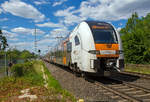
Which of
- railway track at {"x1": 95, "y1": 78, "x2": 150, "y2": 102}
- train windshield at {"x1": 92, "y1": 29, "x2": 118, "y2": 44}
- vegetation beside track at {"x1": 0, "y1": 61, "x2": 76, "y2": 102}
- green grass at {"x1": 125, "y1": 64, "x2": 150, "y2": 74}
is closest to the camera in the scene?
railway track at {"x1": 95, "y1": 78, "x2": 150, "y2": 102}

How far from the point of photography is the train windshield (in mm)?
8748

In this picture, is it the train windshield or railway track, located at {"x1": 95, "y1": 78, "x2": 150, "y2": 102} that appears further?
the train windshield

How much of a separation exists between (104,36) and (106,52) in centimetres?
104

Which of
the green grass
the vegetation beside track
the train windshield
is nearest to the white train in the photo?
the train windshield

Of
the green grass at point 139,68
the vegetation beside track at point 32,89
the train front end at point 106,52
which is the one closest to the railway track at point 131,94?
the train front end at point 106,52

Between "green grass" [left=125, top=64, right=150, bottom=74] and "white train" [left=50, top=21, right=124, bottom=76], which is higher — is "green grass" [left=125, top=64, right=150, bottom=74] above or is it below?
below

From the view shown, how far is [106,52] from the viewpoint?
8453 mm

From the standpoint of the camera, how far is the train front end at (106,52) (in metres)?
8.33

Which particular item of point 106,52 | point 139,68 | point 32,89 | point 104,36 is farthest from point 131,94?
point 139,68

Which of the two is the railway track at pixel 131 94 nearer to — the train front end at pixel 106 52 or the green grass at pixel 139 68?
the train front end at pixel 106 52

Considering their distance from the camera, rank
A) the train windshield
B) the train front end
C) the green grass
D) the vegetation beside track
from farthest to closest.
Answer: the green grass, the train windshield, the train front end, the vegetation beside track

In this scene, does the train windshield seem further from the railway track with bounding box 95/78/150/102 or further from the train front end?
the railway track with bounding box 95/78/150/102

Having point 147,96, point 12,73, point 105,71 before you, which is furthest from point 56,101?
point 12,73

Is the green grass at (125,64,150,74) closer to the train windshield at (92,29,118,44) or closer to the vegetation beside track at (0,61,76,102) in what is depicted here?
the train windshield at (92,29,118,44)
